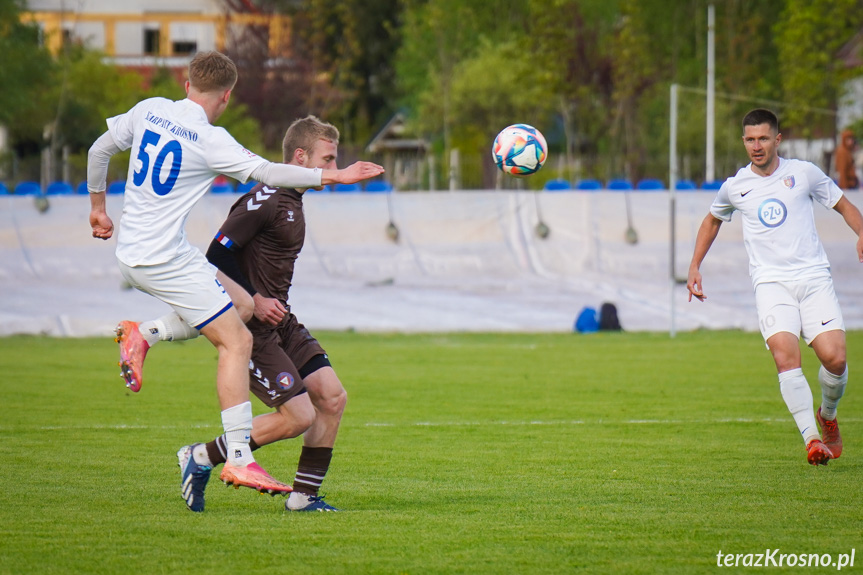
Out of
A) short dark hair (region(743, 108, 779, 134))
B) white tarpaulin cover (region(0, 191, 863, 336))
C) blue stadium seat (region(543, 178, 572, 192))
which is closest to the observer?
short dark hair (region(743, 108, 779, 134))

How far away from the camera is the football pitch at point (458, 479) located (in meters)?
5.31

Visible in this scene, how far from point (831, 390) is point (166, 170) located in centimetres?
480

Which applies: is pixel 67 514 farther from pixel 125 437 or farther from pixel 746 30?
pixel 746 30

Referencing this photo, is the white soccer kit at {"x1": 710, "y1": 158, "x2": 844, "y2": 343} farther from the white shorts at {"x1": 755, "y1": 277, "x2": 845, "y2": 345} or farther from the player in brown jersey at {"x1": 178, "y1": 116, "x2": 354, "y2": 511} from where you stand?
the player in brown jersey at {"x1": 178, "y1": 116, "x2": 354, "y2": 511}

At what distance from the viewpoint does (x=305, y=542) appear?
5535 mm

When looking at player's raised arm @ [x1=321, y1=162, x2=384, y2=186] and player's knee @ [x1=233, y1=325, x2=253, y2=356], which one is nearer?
player's raised arm @ [x1=321, y1=162, x2=384, y2=186]

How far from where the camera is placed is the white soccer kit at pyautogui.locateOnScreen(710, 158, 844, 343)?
800 centimetres

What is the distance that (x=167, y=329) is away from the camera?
20.9ft

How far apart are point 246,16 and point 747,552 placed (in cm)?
5323

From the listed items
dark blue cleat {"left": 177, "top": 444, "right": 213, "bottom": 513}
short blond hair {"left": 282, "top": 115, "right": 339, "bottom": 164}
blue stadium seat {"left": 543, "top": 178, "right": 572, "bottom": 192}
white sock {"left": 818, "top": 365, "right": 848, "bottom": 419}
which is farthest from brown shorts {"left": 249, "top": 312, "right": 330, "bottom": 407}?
blue stadium seat {"left": 543, "top": 178, "right": 572, "bottom": 192}

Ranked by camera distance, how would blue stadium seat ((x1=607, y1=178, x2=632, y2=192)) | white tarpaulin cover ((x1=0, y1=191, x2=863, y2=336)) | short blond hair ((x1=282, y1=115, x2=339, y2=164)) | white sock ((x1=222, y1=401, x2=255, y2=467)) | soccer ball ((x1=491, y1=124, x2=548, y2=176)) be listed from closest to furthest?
white sock ((x1=222, y1=401, x2=255, y2=467)), short blond hair ((x1=282, y1=115, x2=339, y2=164)), soccer ball ((x1=491, y1=124, x2=548, y2=176)), white tarpaulin cover ((x1=0, y1=191, x2=863, y2=336)), blue stadium seat ((x1=607, y1=178, x2=632, y2=192))

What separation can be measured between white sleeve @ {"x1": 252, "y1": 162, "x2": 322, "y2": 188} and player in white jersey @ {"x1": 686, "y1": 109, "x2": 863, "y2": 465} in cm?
342

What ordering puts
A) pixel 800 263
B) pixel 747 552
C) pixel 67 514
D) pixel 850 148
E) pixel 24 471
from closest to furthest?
pixel 747 552
pixel 67 514
pixel 24 471
pixel 800 263
pixel 850 148

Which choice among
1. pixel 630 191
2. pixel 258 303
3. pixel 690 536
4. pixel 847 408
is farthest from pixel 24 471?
pixel 630 191
